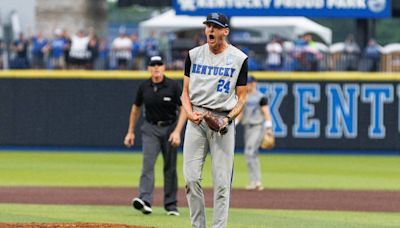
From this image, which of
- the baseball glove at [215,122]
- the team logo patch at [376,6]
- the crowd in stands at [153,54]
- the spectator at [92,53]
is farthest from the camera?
the spectator at [92,53]

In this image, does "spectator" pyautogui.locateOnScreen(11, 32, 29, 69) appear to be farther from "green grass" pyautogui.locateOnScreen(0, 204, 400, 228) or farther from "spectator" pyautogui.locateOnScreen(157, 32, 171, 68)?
"green grass" pyautogui.locateOnScreen(0, 204, 400, 228)

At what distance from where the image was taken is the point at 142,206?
52.0 feet

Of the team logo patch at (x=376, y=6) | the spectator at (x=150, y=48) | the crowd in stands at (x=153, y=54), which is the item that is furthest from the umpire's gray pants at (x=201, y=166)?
the spectator at (x=150, y=48)

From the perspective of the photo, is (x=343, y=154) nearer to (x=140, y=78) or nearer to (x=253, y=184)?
(x=140, y=78)

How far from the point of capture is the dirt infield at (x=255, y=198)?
17922mm

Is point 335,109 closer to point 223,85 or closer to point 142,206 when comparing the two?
point 142,206

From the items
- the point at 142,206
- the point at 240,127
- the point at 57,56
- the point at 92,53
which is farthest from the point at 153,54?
the point at 142,206

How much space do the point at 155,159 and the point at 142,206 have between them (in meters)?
0.65

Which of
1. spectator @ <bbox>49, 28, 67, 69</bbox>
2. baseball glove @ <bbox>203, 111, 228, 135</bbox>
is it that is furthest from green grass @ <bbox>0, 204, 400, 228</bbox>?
spectator @ <bbox>49, 28, 67, 69</bbox>

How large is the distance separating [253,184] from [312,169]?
5.52m

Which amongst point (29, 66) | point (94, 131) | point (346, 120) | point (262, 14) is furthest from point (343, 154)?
point (29, 66)

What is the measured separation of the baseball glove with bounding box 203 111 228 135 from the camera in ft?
40.2

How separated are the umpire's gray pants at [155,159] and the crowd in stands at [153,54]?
15.1 metres

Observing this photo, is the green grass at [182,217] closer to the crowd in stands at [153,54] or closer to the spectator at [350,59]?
the crowd in stands at [153,54]
